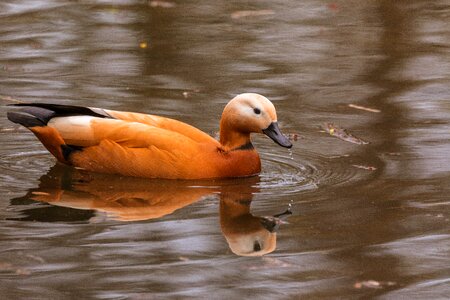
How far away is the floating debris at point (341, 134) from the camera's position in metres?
9.42

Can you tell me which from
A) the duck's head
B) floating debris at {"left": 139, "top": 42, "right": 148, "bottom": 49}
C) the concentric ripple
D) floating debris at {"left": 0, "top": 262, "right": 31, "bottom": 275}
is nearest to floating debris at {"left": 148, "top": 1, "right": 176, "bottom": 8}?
floating debris at {"left": 139, "top": 42, "right": 148, "bottom": 49}

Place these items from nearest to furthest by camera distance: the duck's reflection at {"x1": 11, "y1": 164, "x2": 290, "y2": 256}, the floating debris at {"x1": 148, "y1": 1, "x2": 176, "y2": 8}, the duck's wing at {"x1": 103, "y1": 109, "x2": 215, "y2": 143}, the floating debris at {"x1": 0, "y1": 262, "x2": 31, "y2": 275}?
the floating debris at {"x1": 0, "y1": 262, "x2": 31, "y2": 275} < the duck's reflection at {"x1": 11, "y1": 164, "x2": 290, "y2": 256} < the duck's wing at {"x1": 103, "y1": 109, "x2": 215, "y2": 143} < the floating debris at {"x1": 148, "y1": 1, "x2": 176, "y2": 8}

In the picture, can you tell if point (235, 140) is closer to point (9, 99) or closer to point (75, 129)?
point (75, 129)

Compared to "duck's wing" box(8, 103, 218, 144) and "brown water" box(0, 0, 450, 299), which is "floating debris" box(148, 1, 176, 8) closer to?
"brown water" box(0, 0, 450, 299)

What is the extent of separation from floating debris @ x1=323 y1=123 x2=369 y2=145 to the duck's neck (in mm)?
945

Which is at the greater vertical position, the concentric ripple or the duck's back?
the duck's back

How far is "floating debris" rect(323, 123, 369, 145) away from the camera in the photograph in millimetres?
9422

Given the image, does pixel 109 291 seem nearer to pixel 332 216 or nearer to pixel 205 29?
pixel 332 216

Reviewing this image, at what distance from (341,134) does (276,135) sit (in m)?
1.04

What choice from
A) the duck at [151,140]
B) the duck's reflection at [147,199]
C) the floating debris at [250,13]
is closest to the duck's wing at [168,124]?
the duck at [151,140]

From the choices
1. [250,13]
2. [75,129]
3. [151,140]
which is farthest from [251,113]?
[250,13]

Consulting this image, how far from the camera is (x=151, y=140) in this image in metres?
8.69

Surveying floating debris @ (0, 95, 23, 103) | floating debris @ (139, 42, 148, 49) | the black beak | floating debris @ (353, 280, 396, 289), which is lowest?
floating debris @ (353, 280, 396, 289)

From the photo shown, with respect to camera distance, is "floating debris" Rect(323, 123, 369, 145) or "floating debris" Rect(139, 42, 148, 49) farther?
"floating debris" Rect(139, 42, 148, 49)
